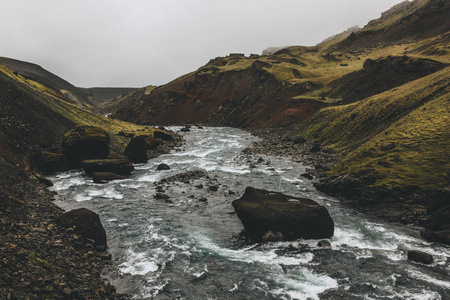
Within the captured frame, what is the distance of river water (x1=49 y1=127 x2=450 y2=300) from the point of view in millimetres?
12477

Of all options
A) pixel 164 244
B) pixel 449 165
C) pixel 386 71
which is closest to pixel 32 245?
pixel 164 244

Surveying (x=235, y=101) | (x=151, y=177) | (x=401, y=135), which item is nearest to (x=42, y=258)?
(x=151, y=177)

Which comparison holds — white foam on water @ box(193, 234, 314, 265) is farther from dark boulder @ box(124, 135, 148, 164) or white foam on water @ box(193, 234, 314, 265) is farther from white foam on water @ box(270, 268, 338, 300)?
dark boulder @ box(124, 135, 148, 164)

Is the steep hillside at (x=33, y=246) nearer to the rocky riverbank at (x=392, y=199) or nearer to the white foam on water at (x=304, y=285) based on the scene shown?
the white foam on water at (x=304, y=285)

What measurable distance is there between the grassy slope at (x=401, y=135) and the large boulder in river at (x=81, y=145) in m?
27.1

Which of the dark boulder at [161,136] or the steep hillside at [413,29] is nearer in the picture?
the dark boulder at [161,136]

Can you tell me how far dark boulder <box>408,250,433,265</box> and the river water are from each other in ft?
1.01

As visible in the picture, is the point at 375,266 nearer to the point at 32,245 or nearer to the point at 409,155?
the point at 409,155

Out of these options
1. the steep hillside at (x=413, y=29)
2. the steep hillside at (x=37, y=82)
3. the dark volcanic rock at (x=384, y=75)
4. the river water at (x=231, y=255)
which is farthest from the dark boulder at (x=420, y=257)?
the steep hillside at (x=413, y=29)

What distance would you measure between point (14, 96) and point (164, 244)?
34.4 m

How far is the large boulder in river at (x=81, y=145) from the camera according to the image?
32406mm

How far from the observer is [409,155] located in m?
24.8

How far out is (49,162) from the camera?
30156 mm

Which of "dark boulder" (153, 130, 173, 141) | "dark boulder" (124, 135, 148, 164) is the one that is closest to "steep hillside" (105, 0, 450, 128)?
"dark boulder" (153, 130, 173, 141)
